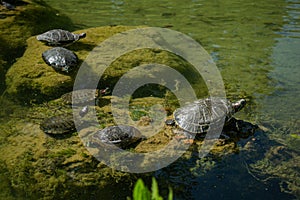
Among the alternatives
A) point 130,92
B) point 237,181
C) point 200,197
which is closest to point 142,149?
point 200,197

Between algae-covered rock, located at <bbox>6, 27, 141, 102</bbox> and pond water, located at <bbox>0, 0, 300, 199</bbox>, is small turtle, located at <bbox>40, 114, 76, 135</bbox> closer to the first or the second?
algae-covered rock, located at <bbox>6, 27, 141, 102</bbox>

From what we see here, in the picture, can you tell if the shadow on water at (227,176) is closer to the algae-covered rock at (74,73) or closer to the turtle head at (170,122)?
the turtle head at (170,122)

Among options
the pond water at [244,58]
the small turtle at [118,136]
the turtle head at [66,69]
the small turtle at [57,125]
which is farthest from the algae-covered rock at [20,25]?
the small turtle at [118,136]

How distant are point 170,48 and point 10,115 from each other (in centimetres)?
449

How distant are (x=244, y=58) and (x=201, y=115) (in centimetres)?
434

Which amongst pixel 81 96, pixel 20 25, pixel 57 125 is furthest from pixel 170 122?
pixel 20 25

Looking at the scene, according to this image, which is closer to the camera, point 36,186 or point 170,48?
point 36,186

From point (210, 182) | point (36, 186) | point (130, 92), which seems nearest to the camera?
point (36, 186)

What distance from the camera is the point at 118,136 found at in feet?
15.1

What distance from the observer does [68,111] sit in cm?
561

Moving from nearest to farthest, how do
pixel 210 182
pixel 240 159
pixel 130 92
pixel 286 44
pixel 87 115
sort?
pixel 210 182, pixel 240 159, pixel 87 115, pixel 130 92, pixel 286 44

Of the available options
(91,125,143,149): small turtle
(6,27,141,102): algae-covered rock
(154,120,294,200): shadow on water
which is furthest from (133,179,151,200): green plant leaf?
(6,27,141,102): algae-covered rock

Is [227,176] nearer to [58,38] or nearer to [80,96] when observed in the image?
[80,96]

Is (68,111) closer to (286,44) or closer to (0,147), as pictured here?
(0,147)
